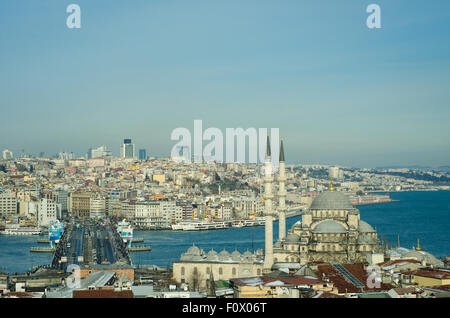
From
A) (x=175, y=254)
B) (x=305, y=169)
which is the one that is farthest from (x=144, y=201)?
(x=305, y=169)

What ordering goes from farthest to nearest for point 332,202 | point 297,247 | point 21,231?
point 21,231
point 332,202
point 297,247

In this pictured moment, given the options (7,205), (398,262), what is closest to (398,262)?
(398,262)

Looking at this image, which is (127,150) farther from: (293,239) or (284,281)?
(284,281)

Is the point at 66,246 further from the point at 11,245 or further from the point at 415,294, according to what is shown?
the point at 415,294

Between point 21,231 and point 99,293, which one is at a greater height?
point 99,293
